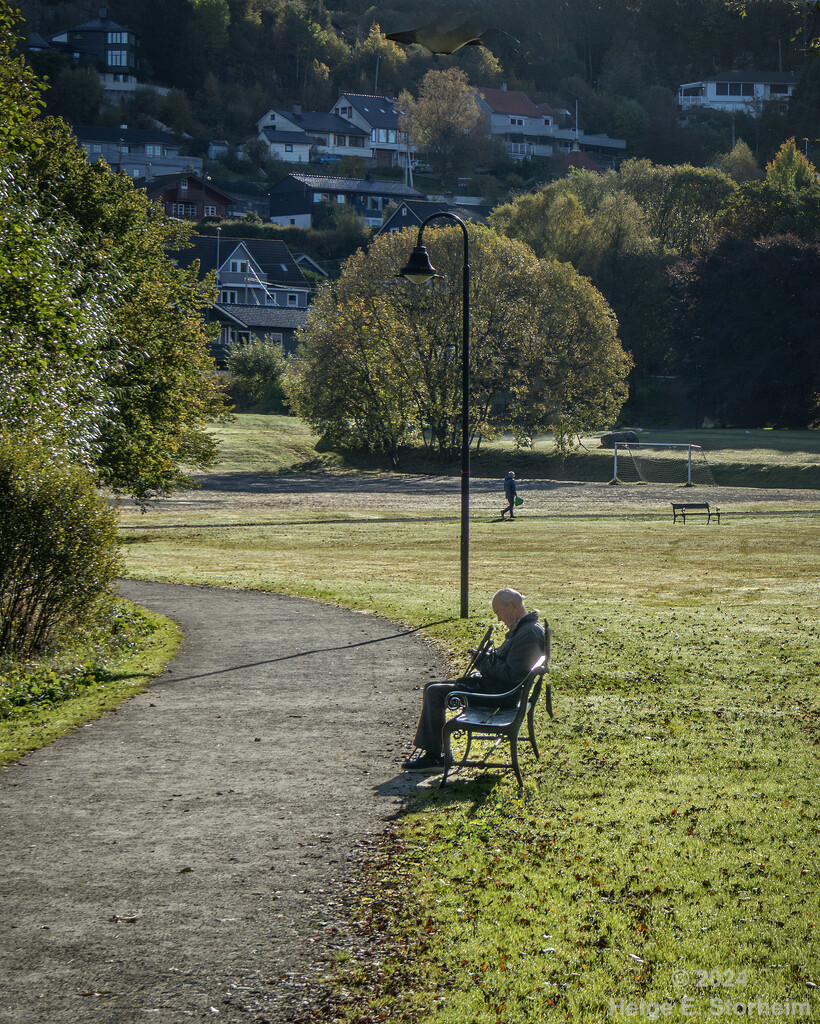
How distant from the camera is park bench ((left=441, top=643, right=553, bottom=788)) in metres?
8.82

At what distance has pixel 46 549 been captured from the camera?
13.2 m

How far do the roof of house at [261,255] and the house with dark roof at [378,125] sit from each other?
1952 inches

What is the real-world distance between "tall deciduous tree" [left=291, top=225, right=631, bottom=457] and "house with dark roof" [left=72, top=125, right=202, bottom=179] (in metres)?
72.8

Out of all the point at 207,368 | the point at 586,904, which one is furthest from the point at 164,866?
the point at 207,368

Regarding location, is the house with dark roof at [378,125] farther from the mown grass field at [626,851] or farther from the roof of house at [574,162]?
the mown grass field at [626,851]

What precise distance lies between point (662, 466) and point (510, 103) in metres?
119

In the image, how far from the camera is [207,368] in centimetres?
3966

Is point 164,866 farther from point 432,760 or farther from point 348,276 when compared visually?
point 348,276

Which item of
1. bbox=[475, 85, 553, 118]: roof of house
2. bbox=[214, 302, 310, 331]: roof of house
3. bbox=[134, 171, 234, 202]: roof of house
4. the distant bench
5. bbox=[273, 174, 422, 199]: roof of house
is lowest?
the distant bench

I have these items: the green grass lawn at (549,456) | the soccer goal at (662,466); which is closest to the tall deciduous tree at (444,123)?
the green grass lawn at (549,456)

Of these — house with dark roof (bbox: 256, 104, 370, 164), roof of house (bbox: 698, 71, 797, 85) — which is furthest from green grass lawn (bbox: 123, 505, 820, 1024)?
roof of house (bbox: 698, 71, 797, 85)

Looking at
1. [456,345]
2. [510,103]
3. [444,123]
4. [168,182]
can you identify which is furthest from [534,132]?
[456,345]

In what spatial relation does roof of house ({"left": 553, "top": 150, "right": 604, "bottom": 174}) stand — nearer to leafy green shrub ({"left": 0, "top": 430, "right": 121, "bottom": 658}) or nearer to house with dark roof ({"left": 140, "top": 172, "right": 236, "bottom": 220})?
house with dark roof ({"left": 140, "top": 172, "right": 236, "bottom": 220})

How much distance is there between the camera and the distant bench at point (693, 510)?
3659cm
